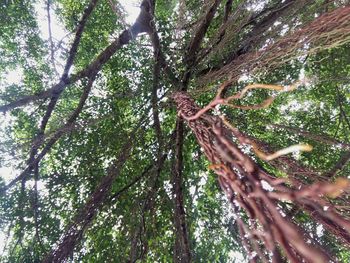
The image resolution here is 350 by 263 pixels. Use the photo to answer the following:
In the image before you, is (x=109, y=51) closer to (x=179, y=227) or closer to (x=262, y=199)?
(x=179, y=227)

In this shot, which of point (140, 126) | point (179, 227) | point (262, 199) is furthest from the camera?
point (140, 126)

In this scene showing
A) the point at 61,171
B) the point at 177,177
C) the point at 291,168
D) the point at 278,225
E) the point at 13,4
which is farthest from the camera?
the point at 13,4

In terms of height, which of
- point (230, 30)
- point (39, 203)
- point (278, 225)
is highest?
point (39, 203)

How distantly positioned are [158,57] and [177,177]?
61.4 inches

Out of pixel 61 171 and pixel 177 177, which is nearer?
pixel 177 177

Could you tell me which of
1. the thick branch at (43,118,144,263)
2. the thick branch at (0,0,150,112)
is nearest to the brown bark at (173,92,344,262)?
the thick branch at (43,118,144,263)

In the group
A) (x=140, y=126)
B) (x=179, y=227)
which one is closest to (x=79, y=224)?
(x=179, y=227)

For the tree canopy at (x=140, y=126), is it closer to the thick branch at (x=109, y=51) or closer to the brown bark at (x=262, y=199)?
the thick branch at (x=109, y=51)

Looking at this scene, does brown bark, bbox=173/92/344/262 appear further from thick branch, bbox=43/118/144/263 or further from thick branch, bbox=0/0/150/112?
thick branch, bbox=0/0/150/112

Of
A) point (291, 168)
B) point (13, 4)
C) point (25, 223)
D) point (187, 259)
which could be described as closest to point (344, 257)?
point (187, 259)

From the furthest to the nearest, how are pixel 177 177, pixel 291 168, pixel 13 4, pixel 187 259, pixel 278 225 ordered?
pixel 13 4, pixel 177 177, pixel 187 259, pixel 291 168, pixel 278 225

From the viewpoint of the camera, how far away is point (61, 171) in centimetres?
462

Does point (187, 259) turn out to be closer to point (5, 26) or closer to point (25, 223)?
point (25, 223)

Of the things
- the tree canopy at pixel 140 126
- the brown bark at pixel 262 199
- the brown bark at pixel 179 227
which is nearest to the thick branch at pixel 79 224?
the tree canopy at pixel 140 126
